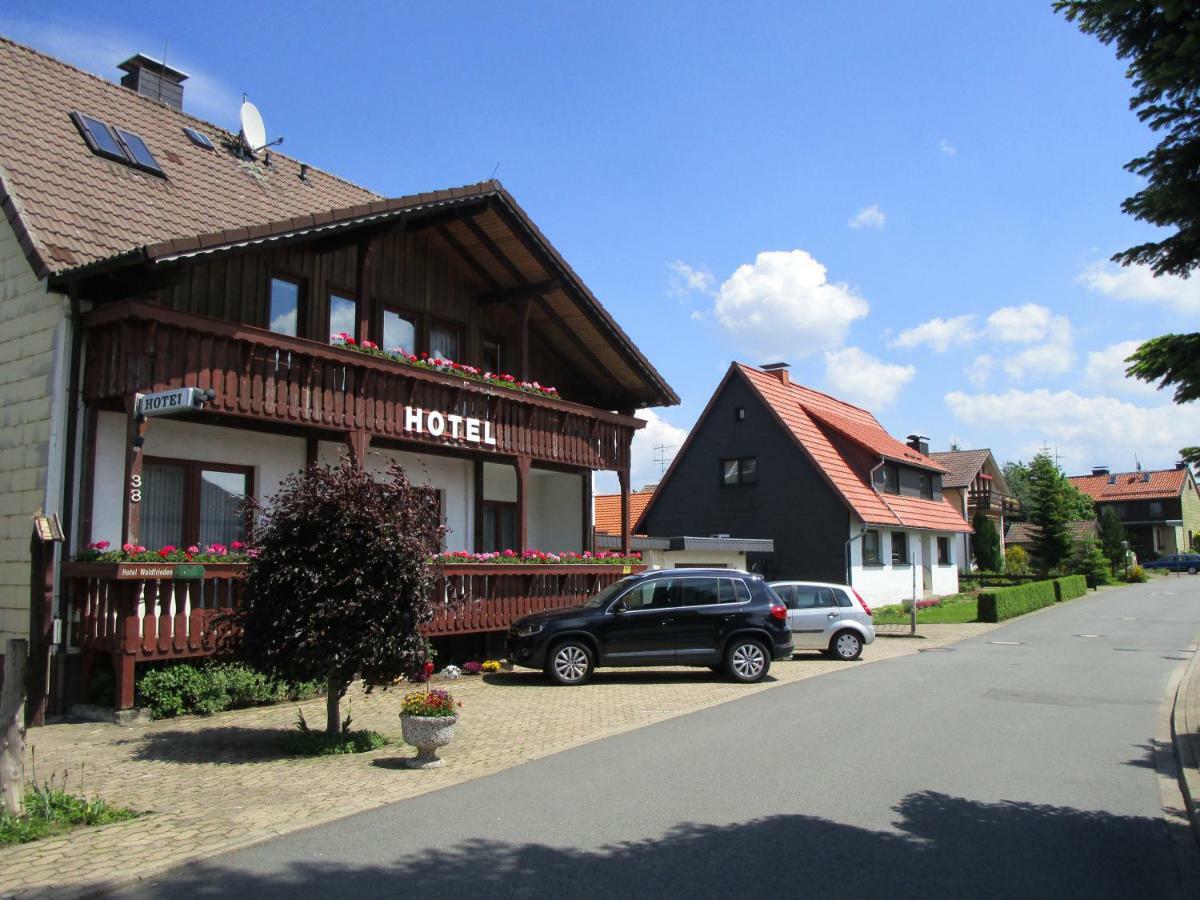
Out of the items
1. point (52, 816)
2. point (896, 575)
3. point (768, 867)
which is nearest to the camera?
point (768, 867)

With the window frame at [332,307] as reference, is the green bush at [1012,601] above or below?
below

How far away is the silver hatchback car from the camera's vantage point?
65.1ft

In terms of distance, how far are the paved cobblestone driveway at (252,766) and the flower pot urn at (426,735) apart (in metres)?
0.14

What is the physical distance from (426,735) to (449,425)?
8.18 meters

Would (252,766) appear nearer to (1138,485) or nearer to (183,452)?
(183,452)

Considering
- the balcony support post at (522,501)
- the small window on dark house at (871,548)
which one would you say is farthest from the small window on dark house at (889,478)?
the balcony support post at (522,501)

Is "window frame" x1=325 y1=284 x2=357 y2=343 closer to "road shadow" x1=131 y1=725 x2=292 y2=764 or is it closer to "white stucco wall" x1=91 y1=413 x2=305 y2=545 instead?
"white stucco wall" x1=91 y1=413 x2=305 y2=545

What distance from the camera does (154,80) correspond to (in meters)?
19.0

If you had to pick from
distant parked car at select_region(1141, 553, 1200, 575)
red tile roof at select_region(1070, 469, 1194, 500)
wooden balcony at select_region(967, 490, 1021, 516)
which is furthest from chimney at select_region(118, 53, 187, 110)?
red tile roof at select_region(1070, 469, 1194, 500)

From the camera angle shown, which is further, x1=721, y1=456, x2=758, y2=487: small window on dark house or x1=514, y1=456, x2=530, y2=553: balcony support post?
x1=721, y1=456, x2=758, y2=487: small window on dark house

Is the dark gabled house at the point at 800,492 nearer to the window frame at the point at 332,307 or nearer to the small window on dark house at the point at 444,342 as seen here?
the small window on dark house at the point at 444,342

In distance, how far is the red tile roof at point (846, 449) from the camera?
33500 mm

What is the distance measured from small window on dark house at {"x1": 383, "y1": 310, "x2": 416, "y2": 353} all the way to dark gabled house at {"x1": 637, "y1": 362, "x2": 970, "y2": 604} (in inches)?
714

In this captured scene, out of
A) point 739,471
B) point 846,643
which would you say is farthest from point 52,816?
point 739,471
